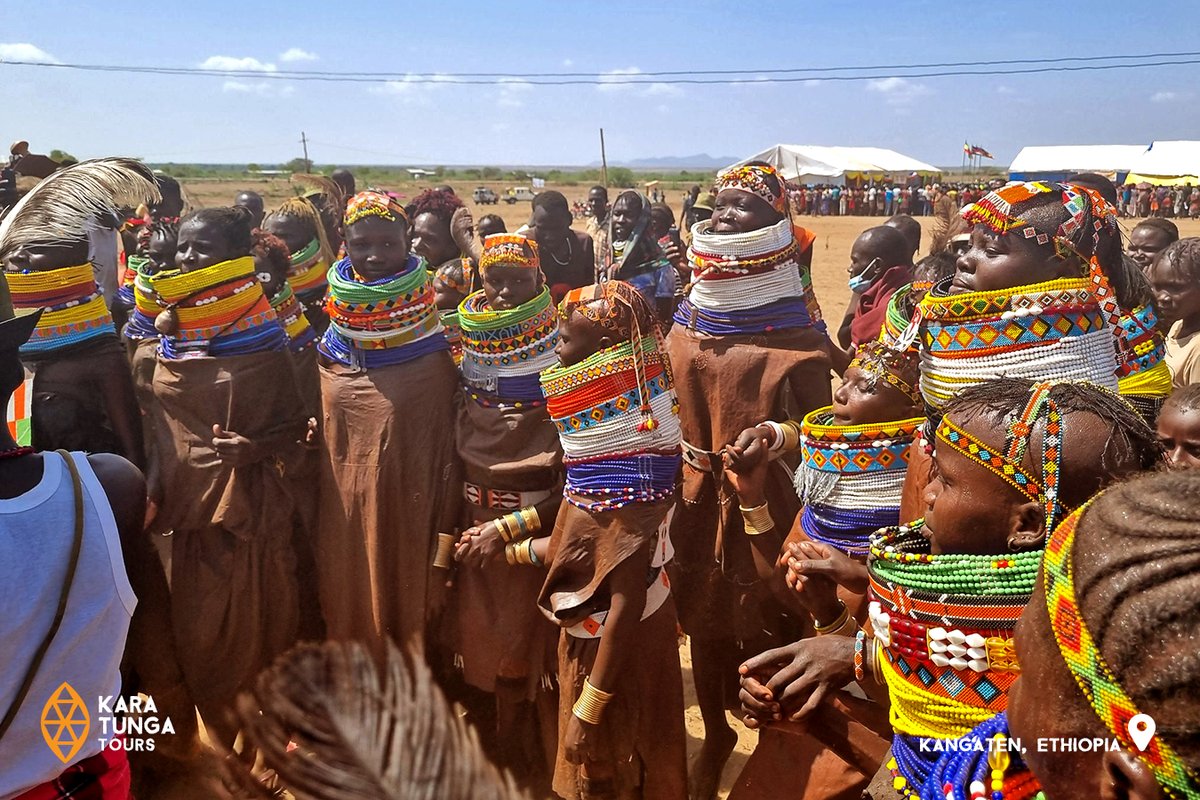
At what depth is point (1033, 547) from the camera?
158cm

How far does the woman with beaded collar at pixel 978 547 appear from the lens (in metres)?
1.56

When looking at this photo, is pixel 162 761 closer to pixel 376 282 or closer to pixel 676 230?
pixel 376 282

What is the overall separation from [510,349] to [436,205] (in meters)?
2.70

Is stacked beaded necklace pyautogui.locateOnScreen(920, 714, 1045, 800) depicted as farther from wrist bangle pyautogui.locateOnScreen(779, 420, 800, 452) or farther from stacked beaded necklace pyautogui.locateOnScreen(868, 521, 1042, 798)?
wrist bangle pyautogui.locateOnScreen(779, 420, 800, 452)

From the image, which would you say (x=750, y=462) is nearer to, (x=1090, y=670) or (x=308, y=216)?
(x=1090, y=670)

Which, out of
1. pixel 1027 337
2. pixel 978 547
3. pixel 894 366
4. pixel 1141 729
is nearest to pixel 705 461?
pixel 894 366

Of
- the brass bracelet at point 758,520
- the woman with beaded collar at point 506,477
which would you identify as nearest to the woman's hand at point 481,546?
the woman with beaded collar at point 506,477

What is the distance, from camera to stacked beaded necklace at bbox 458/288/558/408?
→ 338cm

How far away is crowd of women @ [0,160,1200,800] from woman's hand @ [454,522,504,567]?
15mm

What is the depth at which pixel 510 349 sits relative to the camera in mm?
3396

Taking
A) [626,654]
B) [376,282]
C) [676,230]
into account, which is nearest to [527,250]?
[376,282]

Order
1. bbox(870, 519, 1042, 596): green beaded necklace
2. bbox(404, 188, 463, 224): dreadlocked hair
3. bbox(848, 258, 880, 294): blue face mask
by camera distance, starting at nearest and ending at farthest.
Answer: bbox(870, 519, 1042, 596): green beaded necklace, bbox(848, 258, 880, 294): blue face mask, bbox(404, 188, 463, 224): dreadlocked hair

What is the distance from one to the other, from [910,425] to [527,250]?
1676 mm

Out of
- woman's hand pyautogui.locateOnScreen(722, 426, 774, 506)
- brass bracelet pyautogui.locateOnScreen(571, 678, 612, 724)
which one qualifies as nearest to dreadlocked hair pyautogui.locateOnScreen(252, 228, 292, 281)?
woman's hand pyautogui.locateOnScreen(722, 426, 774, 506)
